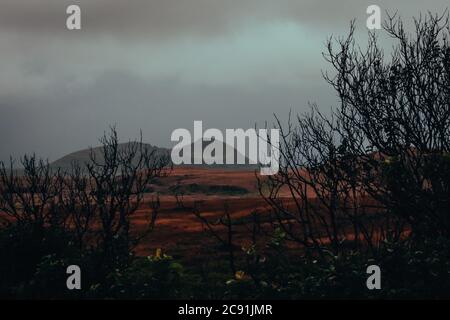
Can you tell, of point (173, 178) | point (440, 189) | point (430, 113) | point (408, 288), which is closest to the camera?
point (408, 288)

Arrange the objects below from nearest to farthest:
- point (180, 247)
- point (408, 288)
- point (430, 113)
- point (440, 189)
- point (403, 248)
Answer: point (408, 288) → point (403, 248) → point (440, 189) → point (430, 113) → point (180, 247)

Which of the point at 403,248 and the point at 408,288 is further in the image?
the point at 403,248

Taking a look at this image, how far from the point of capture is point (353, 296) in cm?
887

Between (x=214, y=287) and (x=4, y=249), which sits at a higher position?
(x=4, y=249)

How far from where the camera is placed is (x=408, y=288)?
8.95m

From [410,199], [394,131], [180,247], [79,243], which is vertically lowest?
[180,247]

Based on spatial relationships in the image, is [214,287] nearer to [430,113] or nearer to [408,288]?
[408,288]

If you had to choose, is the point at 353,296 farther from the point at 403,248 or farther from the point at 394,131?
the point at 394,131

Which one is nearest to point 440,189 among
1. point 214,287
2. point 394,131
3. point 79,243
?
point 394,131

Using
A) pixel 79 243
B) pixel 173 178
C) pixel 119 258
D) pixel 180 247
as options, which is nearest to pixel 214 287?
pixel 119 258

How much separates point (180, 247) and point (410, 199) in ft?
43.1

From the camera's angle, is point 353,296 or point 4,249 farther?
point 4,249

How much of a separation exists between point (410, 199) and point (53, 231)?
668 centimetres
